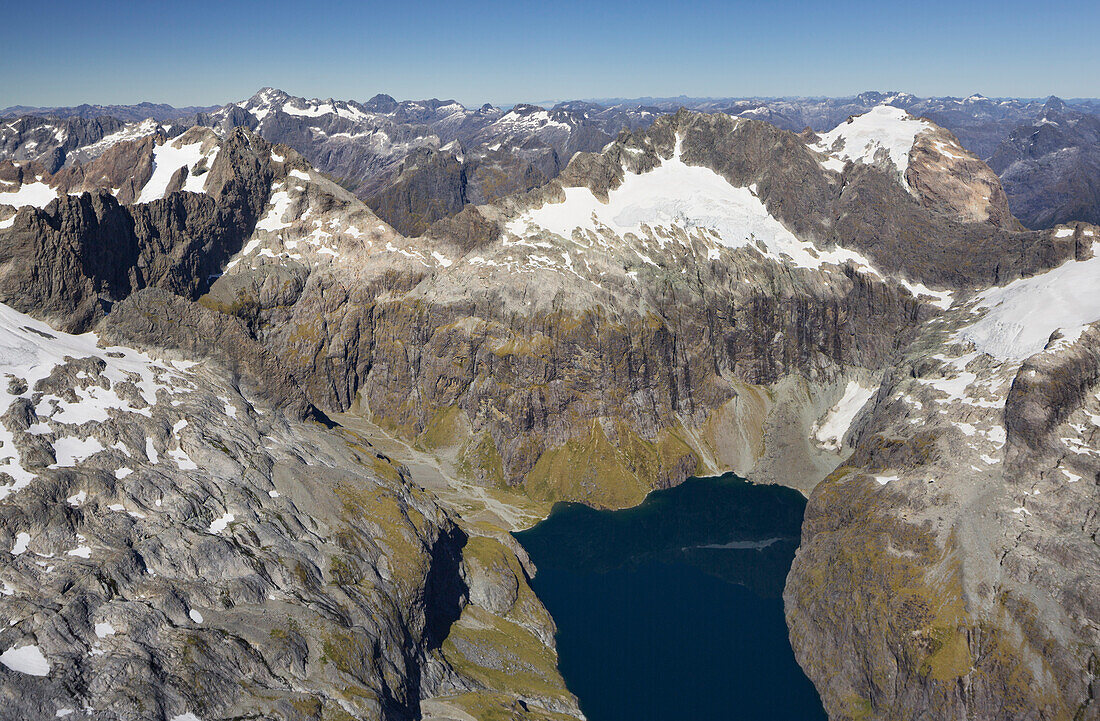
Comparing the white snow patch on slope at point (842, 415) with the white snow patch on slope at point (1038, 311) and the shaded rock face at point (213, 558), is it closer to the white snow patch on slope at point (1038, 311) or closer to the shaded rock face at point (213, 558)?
the white snow patch on slope at point (1038, 311)

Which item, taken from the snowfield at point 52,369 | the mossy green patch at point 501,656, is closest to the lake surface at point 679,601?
the mossy green patch at point 501,656

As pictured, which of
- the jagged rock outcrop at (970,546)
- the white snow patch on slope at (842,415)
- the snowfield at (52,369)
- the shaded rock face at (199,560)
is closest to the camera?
the shaded rock face at (199,560)

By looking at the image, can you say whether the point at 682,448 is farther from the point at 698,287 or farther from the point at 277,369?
the point at 277,369

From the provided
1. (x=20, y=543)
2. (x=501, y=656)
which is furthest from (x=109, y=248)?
(x=501, y=656)

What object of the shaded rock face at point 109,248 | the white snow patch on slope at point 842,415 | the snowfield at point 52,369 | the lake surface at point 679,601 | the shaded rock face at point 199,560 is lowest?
the lake surface at point 679,601

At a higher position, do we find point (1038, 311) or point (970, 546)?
point (1038, 311)

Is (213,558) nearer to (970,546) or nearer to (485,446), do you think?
(485,446)

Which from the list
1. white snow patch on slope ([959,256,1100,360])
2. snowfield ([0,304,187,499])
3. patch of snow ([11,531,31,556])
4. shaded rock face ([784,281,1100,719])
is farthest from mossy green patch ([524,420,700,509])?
patch of snow ([11,531,31,556])
